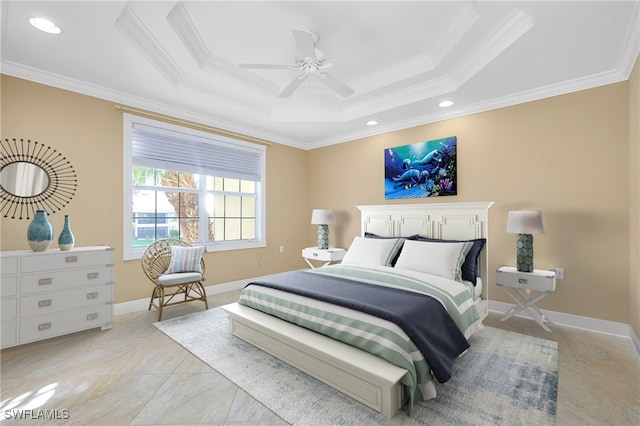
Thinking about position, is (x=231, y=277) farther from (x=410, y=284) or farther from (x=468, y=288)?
(x=468, y=288)

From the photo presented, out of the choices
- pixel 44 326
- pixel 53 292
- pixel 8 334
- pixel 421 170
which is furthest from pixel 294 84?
pixel 8 334

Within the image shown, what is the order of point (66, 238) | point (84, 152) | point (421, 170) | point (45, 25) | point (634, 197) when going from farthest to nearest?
point (421, 170) → point (84, 152) → point (66, 238) → point (634, 197) → point (45, 25)

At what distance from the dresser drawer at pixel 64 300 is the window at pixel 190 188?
0.63m

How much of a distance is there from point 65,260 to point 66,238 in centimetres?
22

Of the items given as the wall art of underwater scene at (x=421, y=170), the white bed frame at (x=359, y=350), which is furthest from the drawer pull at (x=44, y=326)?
the wall art of underwater scene at (x=421, y=170)

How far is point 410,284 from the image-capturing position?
2.51 m

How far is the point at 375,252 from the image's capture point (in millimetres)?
3555

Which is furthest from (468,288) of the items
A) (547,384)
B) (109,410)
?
(109,410)

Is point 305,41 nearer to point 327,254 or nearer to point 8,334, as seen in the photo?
point 327,254

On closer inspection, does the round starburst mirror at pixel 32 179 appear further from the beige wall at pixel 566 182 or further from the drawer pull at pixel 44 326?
the beige wall at pixel 566 182

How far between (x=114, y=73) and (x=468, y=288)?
13.2ft

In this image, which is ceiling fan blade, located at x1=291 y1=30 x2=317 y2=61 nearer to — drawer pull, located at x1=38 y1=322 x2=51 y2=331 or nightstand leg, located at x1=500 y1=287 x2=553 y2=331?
nightstand leg, located at x1=500 y1=287 x2=553 y2=331

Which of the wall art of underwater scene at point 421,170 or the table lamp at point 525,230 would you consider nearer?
the table lamp at point 525,230

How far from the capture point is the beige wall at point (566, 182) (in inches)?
113
